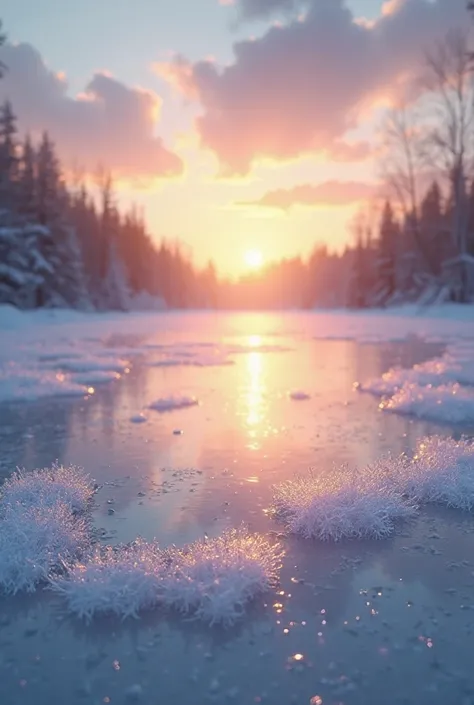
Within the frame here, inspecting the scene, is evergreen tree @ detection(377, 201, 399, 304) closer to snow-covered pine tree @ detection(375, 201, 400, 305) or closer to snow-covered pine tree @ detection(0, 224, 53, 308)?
snow-covered pine tree @ detection(375, 201, 400, 305)

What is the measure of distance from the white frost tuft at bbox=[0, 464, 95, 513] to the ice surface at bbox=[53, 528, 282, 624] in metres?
0.99

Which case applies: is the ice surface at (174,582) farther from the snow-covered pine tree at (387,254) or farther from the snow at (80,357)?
the snow-covered pine tree at (387,254)

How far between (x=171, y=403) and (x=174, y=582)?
18.2ft

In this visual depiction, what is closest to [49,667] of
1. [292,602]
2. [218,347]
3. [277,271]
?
[292,602]

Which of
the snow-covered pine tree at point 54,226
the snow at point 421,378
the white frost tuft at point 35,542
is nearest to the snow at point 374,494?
the white frost tuft at point 35,542

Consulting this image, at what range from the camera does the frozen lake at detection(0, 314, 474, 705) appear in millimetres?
2352

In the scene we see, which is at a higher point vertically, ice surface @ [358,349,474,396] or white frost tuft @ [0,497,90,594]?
ice surface @ [358,349,474,396]

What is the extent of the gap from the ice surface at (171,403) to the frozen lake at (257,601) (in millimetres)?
1001

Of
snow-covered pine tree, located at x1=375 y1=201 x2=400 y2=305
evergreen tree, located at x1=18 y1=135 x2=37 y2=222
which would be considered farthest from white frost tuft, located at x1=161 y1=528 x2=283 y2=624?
snow-covered pine tree, located at x1=375 y1=201 x2=400 y2=305

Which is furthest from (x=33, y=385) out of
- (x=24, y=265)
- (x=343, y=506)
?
(x=24, y=265)

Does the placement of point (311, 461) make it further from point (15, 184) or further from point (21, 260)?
point (15, 184)

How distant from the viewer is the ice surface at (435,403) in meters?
7.15

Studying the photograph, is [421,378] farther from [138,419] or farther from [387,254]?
[387,254]

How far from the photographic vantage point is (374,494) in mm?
4039
